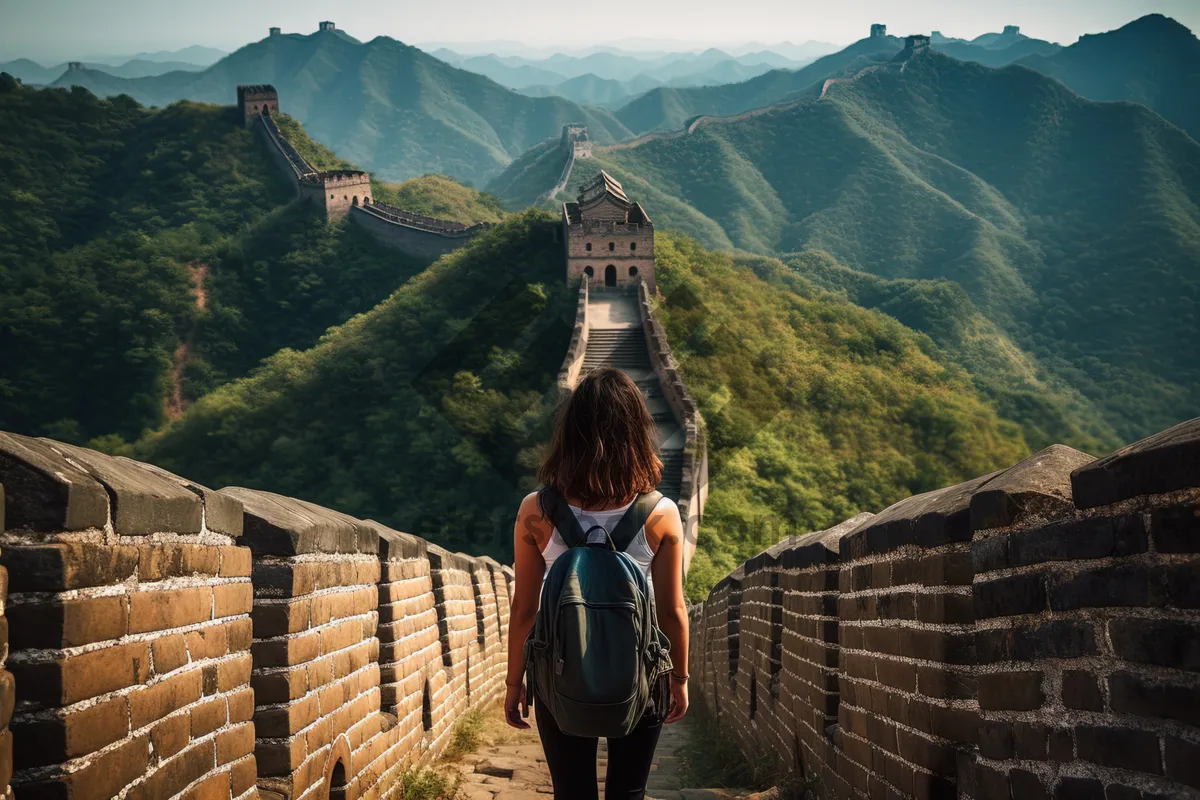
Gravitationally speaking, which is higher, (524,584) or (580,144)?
(580,144)

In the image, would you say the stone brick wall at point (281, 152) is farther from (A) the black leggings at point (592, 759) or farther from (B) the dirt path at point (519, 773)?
(A) the black leggings at point (592, 759)

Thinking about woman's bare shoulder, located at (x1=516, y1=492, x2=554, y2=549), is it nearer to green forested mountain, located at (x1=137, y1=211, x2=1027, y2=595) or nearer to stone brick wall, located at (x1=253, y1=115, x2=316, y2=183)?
green forested mountain, located at (x1=137, y1=211, x2=1027, y2=595)

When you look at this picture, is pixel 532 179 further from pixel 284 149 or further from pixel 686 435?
pixel 686 435

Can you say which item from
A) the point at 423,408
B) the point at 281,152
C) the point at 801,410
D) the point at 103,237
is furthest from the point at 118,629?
the point at 103,237

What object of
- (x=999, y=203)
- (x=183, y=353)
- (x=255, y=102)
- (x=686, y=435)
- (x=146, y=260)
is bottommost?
(x=686, y=435)

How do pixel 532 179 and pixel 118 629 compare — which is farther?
pixel 532 179

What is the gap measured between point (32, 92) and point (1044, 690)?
8932 centimetres

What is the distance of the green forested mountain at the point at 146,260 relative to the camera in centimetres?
5753

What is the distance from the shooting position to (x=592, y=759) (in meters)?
3.67

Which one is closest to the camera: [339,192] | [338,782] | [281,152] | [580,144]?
[338,782]

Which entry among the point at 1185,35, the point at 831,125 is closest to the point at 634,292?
the point at 831,125

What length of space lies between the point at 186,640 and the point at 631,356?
29381mm

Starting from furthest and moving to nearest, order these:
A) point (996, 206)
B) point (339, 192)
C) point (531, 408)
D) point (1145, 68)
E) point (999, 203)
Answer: point (1145, 68), point (999, 203), point (996, 206), point (339, 192), point (531, 408)

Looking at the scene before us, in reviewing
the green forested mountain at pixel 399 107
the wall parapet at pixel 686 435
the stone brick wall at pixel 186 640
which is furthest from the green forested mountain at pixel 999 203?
the green forested mountain at pixel 399 107
